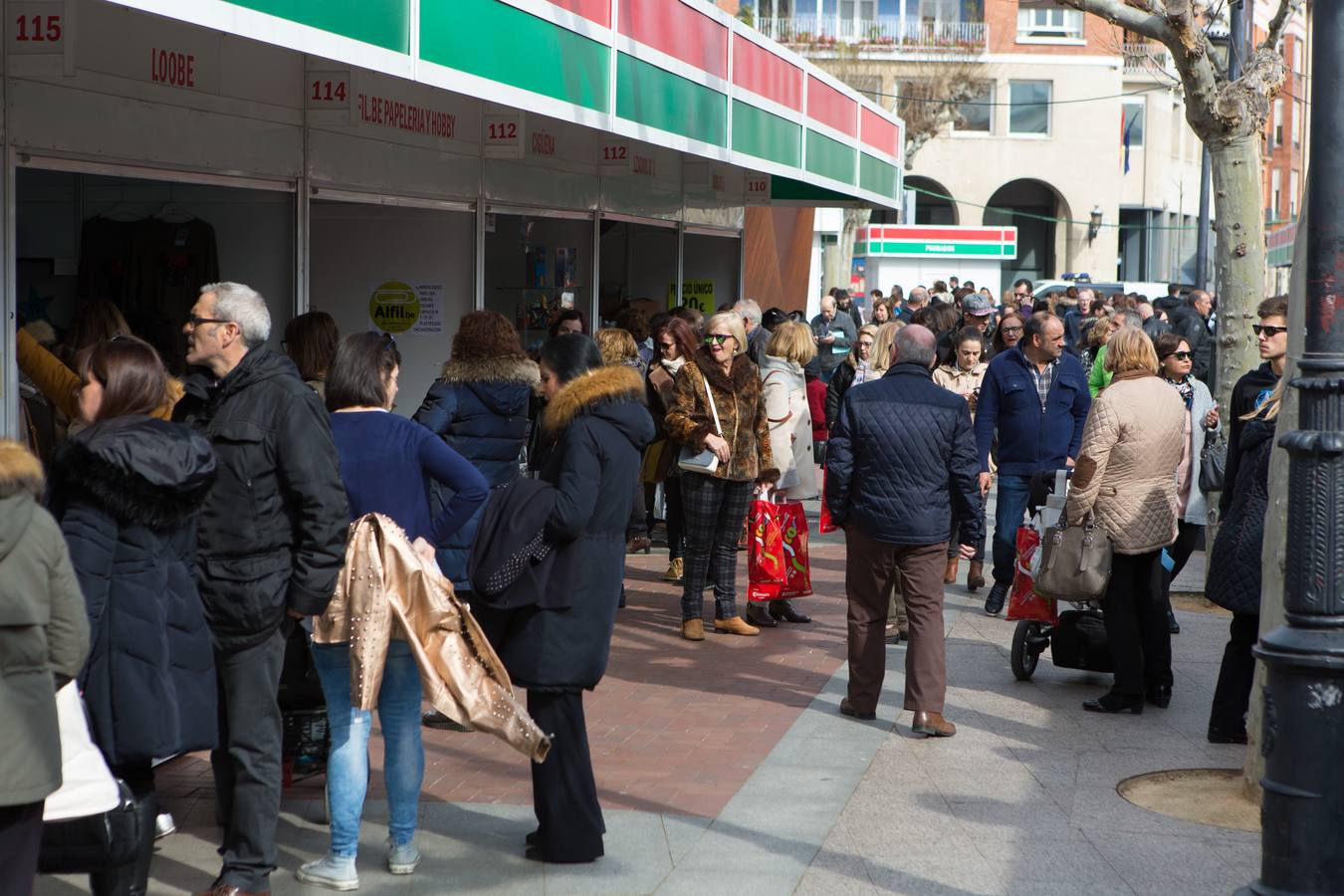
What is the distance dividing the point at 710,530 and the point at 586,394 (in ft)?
12.6

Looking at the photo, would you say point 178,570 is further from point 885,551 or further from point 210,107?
point 210,107

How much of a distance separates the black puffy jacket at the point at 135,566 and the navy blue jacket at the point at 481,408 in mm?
3064

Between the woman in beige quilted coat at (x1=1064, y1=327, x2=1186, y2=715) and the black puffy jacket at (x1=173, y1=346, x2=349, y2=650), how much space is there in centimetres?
407

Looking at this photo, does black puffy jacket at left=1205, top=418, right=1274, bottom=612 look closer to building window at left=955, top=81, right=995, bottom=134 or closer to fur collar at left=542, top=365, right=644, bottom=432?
fur collar at left=542, top=365, right=644, bottom=432

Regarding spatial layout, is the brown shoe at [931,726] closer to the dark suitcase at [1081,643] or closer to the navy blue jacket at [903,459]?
the navy blue jacket at [903,459]

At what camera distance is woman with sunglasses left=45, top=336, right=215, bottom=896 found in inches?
165

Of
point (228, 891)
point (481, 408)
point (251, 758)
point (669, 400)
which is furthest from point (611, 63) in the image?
point (228, 891)

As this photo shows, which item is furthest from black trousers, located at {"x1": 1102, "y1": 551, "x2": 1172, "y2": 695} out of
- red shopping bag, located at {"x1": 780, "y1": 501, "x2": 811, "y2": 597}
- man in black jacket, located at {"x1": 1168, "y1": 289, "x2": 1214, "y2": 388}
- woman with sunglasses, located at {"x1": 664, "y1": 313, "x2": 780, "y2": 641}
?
man in black jacket, located at {"x1": 1168, "y1": 289, "x2": 1214, "y2": 388}

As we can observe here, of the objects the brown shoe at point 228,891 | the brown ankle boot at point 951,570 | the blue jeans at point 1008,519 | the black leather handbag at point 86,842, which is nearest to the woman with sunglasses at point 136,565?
the black leather handbag at point 86,842

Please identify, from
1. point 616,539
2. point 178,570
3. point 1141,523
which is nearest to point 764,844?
point 616,539

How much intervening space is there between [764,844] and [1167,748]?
233 centimetres

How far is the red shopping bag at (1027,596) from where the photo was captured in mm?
8117

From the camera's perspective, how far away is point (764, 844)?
18.2 ft

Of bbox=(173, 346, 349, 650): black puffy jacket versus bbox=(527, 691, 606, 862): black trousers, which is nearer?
bbox=(173, 346, 349, 650): black puffy jacket
